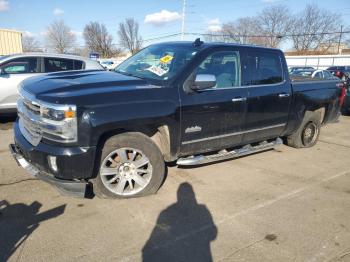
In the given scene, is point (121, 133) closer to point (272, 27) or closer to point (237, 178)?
point (237, 178)

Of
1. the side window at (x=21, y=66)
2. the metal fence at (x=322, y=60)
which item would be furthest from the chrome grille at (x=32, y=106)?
the metal fence at (x=322, y=60)

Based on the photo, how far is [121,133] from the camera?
3809 mm

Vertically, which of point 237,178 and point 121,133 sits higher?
point 121,133

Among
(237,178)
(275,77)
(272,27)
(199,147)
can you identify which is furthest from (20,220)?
(272,27)

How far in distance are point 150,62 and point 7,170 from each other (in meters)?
2.63

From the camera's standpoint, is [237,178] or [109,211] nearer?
[109,211]

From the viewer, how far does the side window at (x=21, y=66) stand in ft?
25.5

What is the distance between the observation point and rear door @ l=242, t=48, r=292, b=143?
4949mm

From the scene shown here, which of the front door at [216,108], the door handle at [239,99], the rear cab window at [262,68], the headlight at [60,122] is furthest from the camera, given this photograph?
the rear cab window at [262,68]

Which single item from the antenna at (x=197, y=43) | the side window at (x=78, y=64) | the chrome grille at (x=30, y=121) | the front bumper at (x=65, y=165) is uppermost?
the antenna at (x=197, y=43)

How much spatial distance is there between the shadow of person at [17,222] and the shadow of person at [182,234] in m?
1.17

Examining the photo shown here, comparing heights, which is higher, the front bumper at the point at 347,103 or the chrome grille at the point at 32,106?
the chrome grille at the point at 32,106

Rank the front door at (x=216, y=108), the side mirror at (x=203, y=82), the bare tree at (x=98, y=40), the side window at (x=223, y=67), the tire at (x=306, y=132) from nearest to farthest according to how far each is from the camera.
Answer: the side mirror at (x=203, y=82) → the front door at (x=216, y=108) → the side window at (x=223, y=67) → the tire at (x=306, y=132) → the bare tree at (x=98, y=40)

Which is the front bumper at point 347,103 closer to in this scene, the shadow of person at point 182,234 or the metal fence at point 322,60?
the shadow of person at point 182,234
